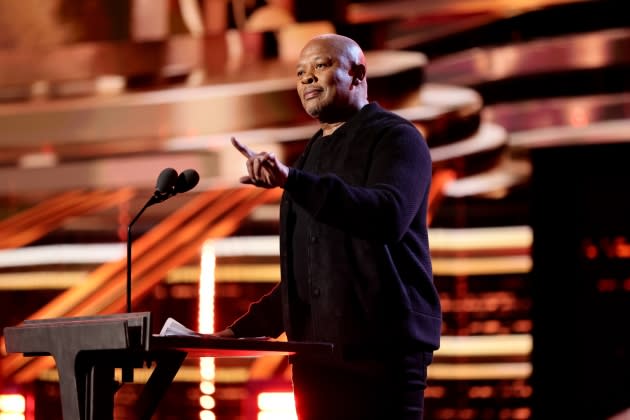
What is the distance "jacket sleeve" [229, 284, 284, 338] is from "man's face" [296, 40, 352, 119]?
407 mm

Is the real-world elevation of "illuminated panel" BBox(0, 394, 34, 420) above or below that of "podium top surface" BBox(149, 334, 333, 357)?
below

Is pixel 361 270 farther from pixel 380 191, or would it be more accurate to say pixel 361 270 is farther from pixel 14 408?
pixel 14 408

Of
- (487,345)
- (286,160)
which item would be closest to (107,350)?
(487,345)

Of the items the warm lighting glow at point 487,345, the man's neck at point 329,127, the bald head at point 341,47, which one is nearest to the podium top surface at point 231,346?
the man's neck at point 329,127

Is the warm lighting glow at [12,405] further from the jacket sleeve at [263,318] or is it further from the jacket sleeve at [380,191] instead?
the jacket sleeve at [380,191]

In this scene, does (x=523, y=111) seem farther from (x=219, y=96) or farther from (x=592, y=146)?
(x=219, y=96)

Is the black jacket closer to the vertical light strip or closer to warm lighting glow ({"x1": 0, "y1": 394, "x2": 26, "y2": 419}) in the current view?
warm lighting glow ({"x1": 0, "y1": 394, "x2": 26, "y2": 419})

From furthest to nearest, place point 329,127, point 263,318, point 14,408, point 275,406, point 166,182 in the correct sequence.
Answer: point 14,408 < point 275,406 < point 263,318 < point 329,127 < point 166,182

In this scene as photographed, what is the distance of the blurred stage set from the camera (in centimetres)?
412

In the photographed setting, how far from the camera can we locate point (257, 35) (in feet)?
15.4

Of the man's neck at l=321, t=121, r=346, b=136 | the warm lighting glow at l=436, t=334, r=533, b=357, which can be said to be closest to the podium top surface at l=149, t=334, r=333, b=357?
the man's neck at l=321, t=121, r=346, b=136

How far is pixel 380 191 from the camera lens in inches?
77.2

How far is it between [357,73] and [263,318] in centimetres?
54

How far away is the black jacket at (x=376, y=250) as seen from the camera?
1960 mm
